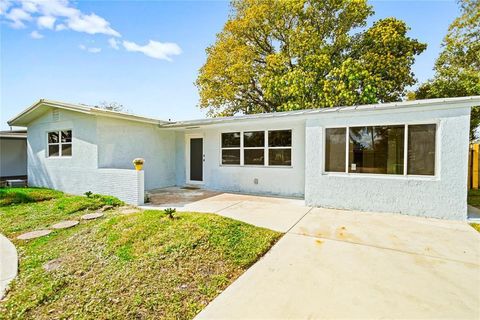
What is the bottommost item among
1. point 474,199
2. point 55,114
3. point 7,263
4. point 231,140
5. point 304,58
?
point 7,263

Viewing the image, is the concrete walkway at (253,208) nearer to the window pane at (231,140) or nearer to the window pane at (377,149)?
the window pane at (377,149)

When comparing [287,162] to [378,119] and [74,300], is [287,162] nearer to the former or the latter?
[378,119]

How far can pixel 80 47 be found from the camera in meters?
9.45

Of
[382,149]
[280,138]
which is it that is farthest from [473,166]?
[280,138]

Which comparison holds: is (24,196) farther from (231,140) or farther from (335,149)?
(335,149)

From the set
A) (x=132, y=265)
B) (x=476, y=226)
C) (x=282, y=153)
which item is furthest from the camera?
(x=282, y=153)

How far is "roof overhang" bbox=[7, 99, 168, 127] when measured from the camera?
7641mm

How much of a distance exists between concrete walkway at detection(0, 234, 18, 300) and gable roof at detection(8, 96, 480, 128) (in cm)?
455

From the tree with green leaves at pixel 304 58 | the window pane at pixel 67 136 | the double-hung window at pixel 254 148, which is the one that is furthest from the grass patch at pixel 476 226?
the window pane at pixel 67 136

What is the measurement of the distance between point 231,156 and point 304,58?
882 centimetres

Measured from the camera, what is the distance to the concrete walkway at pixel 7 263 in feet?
10.0

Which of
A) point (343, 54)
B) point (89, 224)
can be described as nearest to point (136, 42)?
point (89, 224)

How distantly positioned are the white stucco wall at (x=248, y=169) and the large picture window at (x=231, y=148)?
19 cm

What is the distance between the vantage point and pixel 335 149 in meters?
6.56
